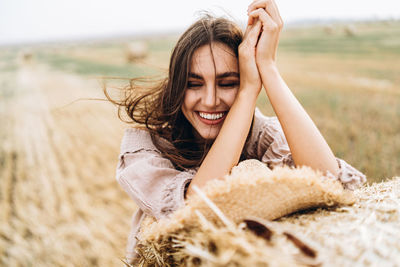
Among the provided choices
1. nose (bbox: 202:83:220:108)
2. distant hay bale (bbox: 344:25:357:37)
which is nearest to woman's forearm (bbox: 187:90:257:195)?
nose (bbox: 202:83:220:108)

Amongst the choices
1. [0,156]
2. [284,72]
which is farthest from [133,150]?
[284,72]

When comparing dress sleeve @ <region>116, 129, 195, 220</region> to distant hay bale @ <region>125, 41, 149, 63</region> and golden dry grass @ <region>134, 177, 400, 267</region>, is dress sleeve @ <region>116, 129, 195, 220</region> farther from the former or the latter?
distant hay bale @ <region>125, 41, 149, 63</region>

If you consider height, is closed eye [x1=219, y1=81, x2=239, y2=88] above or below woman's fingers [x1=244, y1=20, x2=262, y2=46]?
below

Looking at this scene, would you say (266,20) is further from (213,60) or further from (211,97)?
(211,97)

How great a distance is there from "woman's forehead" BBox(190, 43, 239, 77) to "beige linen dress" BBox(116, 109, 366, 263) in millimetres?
465

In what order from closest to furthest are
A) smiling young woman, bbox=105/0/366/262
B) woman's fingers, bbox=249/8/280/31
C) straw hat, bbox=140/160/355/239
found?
straw hat, bbox=140/160/355/239 < smiling young woman, bbox=105/0/366/262 < woman's fingers, bbox=249/8/280/31

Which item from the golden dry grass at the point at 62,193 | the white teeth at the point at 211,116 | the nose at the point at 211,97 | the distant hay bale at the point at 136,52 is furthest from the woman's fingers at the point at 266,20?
the distant hay bale at the point at 136,52

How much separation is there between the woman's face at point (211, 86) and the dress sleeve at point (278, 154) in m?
0.31

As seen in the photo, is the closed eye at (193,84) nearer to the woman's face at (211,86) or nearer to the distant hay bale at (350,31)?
the woman's face at (211,86)

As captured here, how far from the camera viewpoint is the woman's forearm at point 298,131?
4.73ft

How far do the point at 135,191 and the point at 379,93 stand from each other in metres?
7.54

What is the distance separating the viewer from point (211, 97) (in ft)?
5.32

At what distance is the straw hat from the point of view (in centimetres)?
90

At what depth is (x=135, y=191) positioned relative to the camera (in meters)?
1.42
